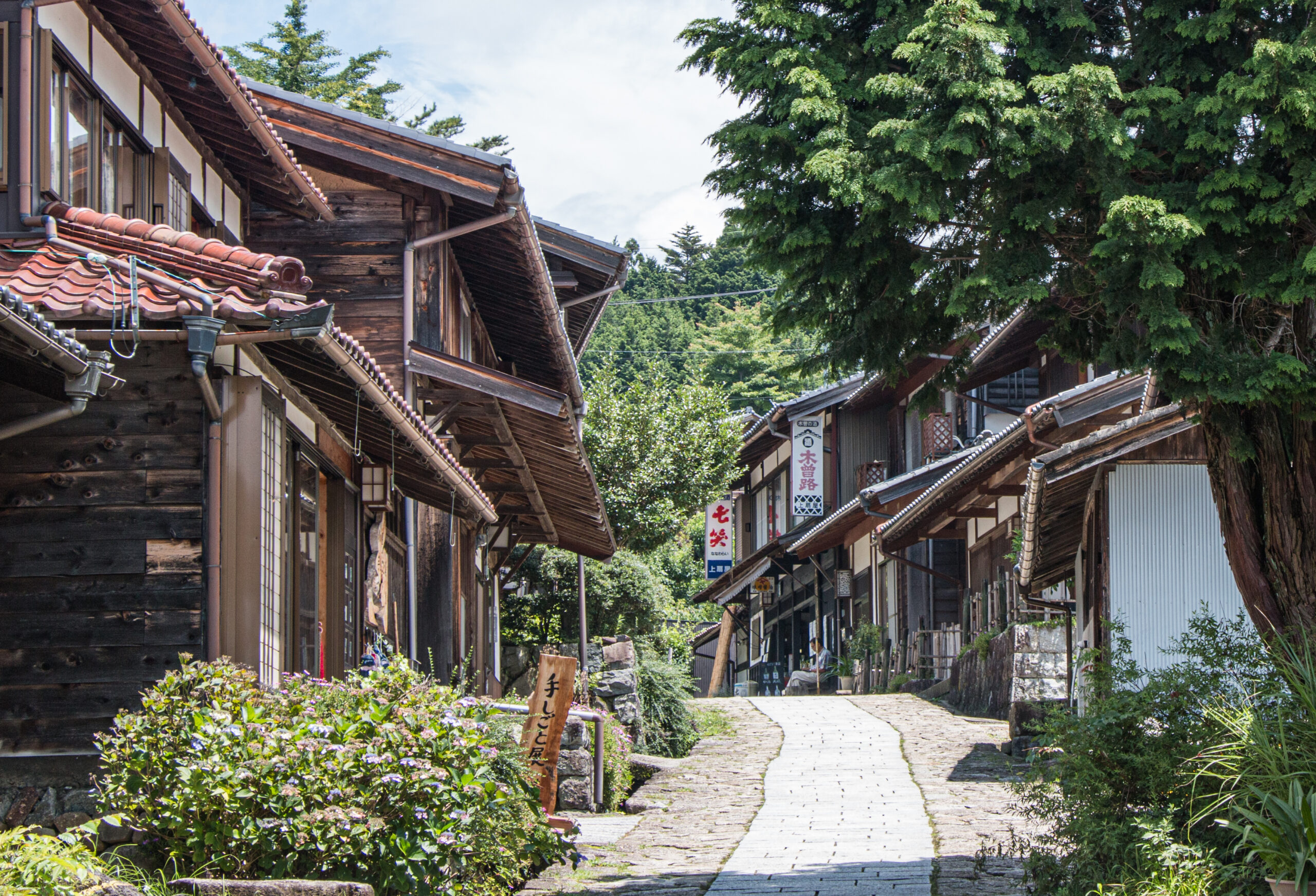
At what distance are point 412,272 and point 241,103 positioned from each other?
386 cm

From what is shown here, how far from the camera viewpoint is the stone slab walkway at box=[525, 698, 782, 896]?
9.35 meters

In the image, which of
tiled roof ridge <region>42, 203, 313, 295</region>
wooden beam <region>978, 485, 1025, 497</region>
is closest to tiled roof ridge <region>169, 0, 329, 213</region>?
tiled roof ridge <region>42, 203, 313, 295</region>

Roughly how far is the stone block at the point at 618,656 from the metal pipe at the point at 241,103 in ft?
23.9

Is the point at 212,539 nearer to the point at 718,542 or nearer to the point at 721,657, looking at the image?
the point at 718,542

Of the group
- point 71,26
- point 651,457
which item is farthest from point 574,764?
point 651,457

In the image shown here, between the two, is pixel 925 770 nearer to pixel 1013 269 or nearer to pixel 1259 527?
pixel 1259 527

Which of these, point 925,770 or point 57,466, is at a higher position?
point 57,466

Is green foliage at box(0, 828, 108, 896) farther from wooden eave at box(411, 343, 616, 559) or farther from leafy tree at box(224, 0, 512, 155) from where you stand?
leafy tree at box(224, 0, 512, 155)

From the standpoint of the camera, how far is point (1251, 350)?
26.4 feet

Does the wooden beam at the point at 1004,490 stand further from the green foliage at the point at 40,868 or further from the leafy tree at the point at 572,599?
the green foliage at the point at 40,868

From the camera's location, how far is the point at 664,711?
1878 cm

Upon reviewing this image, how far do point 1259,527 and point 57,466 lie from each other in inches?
291

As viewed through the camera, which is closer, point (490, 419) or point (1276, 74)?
point (1276, 74)

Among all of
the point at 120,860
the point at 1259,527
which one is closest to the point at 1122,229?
the point at 1259,527
